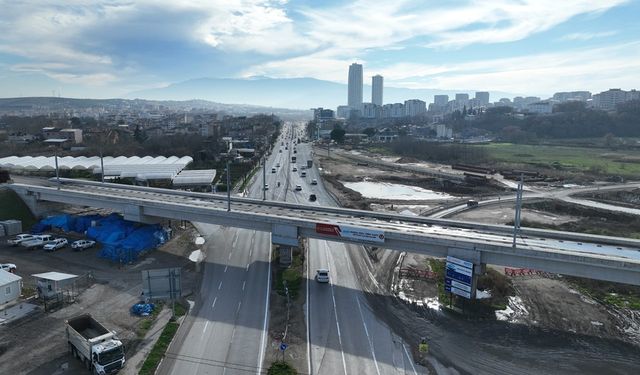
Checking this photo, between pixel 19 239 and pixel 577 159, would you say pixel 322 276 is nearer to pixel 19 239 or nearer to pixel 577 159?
pixel 19 239

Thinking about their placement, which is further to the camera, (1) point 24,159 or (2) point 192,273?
(1) point 24,159

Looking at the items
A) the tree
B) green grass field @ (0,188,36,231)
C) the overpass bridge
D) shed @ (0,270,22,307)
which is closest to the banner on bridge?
the overpass bridge

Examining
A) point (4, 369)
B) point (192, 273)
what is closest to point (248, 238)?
point (192, 273)

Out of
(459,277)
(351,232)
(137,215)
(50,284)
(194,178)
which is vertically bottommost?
(50,284)

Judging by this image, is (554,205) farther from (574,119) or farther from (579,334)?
(574,119)

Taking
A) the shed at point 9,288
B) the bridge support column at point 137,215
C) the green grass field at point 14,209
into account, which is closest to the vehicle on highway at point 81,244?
the bridge support column at point 137,215

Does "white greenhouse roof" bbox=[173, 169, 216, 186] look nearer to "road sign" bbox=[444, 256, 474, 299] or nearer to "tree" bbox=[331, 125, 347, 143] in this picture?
"road sign" bbox=[444, 256, 474, 299]

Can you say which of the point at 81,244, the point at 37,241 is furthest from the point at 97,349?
the point at 37,241
